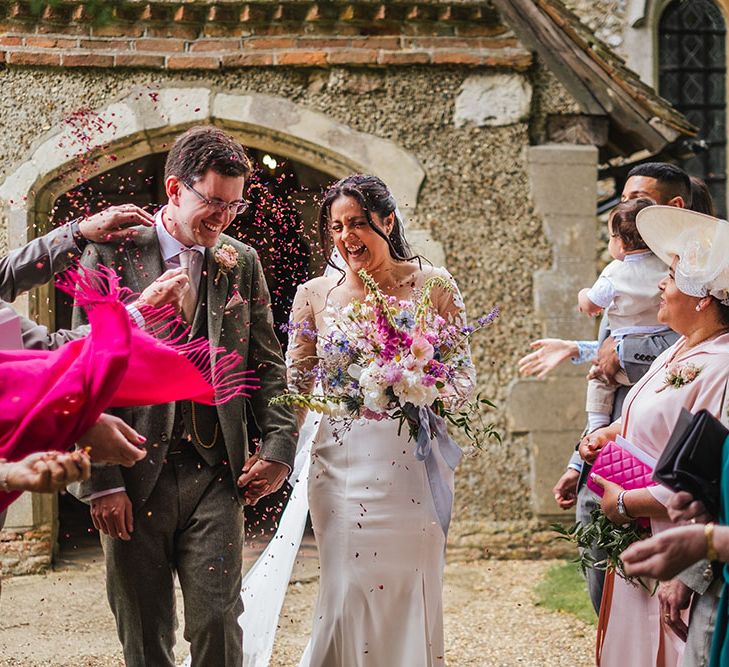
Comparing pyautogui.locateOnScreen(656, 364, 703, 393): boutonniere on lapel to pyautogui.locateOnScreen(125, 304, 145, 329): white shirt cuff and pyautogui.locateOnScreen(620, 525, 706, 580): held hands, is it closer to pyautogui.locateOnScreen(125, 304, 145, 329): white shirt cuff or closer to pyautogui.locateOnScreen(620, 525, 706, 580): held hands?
pyautogui.locateOnScreen(620, 525, 706, 580): held hands

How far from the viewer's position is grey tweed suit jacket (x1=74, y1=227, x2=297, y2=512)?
351 centimetres

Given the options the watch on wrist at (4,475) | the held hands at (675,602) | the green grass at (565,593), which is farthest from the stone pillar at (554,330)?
the watch on wrist at (4,475)

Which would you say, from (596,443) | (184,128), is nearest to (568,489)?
(596,443)

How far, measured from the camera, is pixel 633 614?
11.7 feet

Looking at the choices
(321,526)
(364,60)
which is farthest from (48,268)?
→ (364,60)

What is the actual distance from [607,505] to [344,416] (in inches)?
39.3

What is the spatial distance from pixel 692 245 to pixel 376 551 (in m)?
1.61

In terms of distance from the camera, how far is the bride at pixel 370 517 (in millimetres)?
3836

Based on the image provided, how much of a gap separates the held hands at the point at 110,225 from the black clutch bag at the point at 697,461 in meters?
2.01

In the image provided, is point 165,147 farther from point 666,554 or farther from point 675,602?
point 666,554

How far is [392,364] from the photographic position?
3586 millimetres

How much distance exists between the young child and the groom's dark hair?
1716 millimetres

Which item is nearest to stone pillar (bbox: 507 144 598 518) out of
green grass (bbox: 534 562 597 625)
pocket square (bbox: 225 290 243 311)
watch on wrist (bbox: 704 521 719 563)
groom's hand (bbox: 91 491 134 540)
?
green grass (bbox: 534 562 597 625)

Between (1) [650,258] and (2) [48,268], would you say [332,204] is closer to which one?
(2) [48,268]
